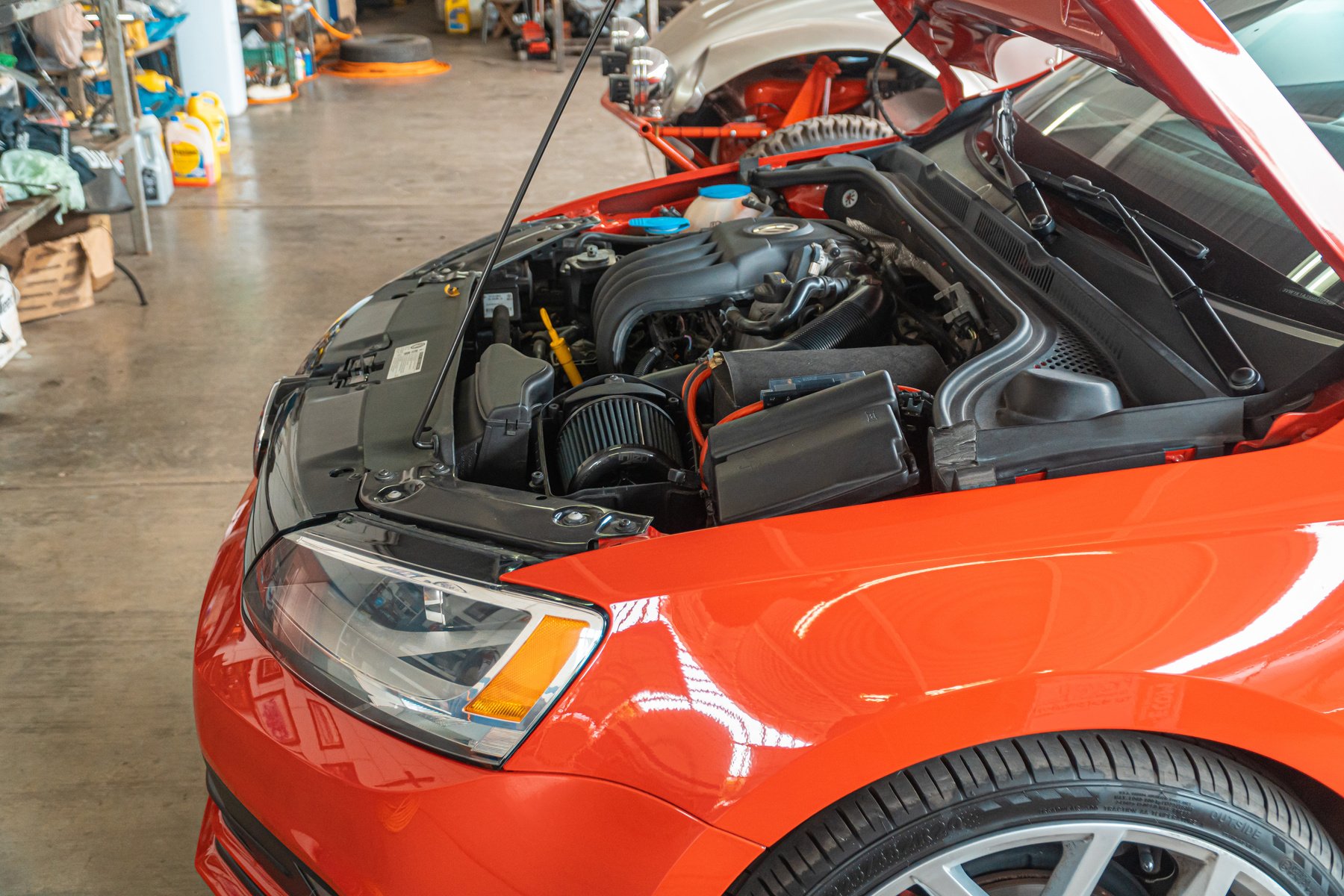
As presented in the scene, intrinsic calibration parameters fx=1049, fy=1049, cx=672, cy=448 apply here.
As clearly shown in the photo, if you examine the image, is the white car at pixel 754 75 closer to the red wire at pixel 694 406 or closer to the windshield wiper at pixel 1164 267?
the windshield wiper at pixel 1164 267

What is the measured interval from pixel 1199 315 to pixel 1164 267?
10 cm

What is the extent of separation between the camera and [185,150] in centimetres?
565

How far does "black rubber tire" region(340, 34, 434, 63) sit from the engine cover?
7992mm

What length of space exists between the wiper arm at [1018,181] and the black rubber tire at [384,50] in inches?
317

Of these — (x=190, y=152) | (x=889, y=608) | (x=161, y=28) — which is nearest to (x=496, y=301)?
(x=889, y=608)

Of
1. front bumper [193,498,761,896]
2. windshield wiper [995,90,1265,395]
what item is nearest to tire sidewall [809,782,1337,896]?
front bumper [193,498,761,896]

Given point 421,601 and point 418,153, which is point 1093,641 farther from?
point 418,153

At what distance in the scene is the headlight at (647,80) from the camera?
12.0ft

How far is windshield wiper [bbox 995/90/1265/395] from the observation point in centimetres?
124

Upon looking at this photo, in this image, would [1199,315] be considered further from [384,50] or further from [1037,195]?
[384,50]

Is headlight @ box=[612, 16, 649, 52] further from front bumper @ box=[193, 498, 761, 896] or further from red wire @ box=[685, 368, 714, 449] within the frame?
front bumper @ box=[193, 498, 761, 896]

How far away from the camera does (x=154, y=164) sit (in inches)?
206

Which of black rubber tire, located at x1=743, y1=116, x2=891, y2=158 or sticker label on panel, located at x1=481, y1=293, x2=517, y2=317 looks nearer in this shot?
sticker label on panel, located at x1=481, y1=293, x2=517, y2=317

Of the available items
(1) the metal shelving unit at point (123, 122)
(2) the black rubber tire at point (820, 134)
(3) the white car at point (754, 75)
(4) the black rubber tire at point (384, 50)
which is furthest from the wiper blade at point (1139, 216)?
(4) the black rubber tire at point (384, 50)
